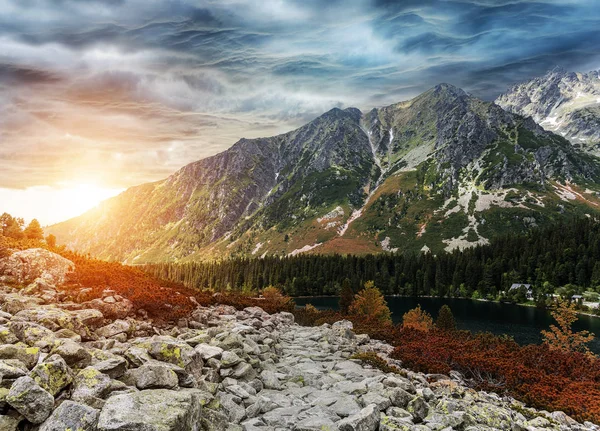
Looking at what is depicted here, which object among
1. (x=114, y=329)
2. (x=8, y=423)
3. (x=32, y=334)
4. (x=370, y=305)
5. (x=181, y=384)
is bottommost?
(x=370, y=305)

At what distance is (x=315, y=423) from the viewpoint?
45.2 ft

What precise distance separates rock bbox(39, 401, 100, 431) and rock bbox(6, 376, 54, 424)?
1.38 feet

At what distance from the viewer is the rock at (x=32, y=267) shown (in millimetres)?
24578

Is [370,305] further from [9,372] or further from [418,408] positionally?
[9,372]

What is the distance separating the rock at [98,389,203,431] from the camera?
884cm

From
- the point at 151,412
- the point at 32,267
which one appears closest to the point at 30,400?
the point at 151,412

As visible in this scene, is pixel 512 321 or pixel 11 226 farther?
pixel 512 321

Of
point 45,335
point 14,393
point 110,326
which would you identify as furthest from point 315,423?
point 110,326

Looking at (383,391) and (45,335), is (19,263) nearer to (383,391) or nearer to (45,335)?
(45,335)

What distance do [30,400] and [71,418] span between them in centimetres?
124

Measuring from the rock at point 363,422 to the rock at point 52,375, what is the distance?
31.3ft

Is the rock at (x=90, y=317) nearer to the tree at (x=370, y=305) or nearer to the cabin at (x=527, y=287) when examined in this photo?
the tree at (x=370, y=305)

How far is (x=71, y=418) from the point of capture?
873 centimetres

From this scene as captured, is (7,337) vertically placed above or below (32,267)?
below
